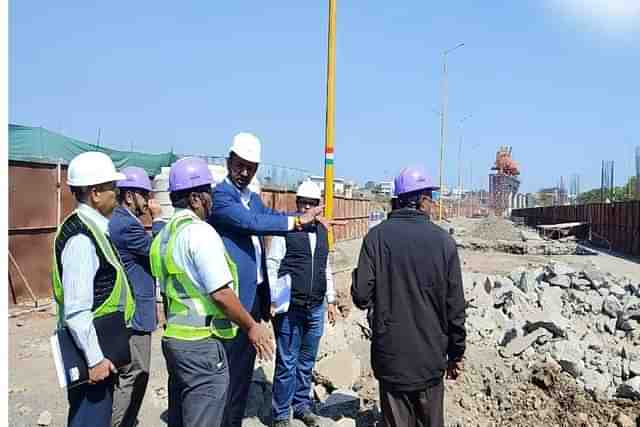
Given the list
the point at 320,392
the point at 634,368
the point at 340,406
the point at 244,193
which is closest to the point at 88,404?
the point at 244,193

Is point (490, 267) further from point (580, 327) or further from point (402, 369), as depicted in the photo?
point (402, 369)

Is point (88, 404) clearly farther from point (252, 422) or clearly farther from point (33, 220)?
point (33, 220)

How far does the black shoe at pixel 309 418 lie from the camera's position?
4.88 metres

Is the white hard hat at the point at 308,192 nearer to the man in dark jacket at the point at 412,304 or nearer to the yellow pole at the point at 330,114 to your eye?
the man in dark jacket at the point at 412,304

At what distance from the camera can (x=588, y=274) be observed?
409 inches

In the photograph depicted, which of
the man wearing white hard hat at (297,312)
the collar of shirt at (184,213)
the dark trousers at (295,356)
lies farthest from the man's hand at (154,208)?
the dark trousers at (295,356)

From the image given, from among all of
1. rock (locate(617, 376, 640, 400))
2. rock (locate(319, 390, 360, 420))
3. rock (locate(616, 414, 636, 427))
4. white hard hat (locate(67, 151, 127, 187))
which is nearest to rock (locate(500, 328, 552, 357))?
rock (locate(617, 376, 640, 400))

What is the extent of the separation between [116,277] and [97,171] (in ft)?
1.86

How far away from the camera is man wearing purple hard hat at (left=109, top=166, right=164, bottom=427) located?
3.62 metres

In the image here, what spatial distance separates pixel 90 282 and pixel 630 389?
4985mm

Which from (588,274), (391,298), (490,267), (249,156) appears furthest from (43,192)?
(490,267)

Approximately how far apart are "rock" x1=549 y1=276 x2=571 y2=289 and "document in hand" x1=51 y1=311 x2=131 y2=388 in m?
8.60

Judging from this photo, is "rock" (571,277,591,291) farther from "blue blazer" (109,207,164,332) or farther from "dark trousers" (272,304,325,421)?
"blue blazer" (109,207,164,332)

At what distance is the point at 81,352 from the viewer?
2.80 meters
